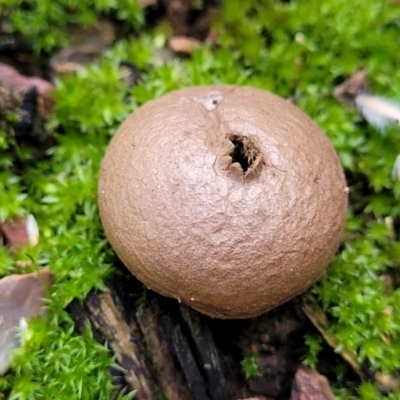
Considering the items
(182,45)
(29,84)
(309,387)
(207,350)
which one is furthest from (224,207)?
(182,45)

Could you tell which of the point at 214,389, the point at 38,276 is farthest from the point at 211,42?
the point at 214,389

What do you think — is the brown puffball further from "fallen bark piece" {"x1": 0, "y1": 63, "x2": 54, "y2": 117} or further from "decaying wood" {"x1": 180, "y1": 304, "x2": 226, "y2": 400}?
"fallen bark piece" {"x1": 0, "y1": 63, "x2": 54, "y2": 117}

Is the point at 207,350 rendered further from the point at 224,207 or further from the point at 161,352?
the point at 224,207

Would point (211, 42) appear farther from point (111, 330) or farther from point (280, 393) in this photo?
point (280, 393)

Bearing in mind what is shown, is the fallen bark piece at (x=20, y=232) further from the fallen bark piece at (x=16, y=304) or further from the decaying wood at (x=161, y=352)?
the decaying wood at (x=161, y=352)

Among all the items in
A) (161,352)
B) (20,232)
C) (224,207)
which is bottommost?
(161,352)

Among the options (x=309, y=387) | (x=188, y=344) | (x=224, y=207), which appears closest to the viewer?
(x=224, y=207)

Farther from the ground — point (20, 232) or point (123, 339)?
point (20, 232)

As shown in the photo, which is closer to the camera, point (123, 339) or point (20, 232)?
point (123, 339)

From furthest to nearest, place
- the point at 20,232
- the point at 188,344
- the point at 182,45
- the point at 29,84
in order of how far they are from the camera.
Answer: the point at 182,45, the point at 29,84, the point at 20,232, the point at 188,344
